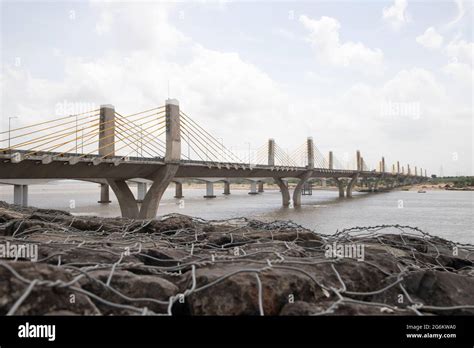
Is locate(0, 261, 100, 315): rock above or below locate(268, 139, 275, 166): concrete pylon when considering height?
below

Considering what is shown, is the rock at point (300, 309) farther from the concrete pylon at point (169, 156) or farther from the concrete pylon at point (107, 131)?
the concrete pylon at point (169, 156)

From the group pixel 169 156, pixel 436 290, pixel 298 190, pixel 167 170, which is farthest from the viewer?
pixel 298 190

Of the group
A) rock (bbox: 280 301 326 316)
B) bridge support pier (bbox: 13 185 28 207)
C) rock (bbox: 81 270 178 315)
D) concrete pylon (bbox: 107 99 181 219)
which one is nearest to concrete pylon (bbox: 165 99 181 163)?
concrete pylon (bbox: 107 99 181 219)

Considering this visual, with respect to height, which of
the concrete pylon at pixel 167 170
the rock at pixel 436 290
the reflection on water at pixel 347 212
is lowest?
the reflection on water at pixel 347 212

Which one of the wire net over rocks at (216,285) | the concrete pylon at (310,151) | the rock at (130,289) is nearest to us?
the wire net over rocks at (216,285)

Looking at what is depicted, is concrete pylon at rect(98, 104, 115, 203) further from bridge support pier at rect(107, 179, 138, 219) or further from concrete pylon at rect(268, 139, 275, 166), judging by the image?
concrete pylon at rect(268, 139, 275, 166)

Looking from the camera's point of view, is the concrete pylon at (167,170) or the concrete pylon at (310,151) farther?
the concrete pylon at (310,151)

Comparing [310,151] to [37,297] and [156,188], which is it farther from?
[37,297]

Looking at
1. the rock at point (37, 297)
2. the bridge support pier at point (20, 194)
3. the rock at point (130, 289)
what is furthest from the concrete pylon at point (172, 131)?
the bridge support pier at point (20, 194)

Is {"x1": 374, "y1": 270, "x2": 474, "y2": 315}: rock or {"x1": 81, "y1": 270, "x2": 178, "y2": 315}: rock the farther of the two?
{"x1": 374, "y1": 270, "x2": 474, "y2": 315}: rock

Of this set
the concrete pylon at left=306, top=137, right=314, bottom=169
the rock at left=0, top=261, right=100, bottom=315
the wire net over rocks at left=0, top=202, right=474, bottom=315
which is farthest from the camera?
the concrete pylon at left=306, top=137, right=314, bottom=169

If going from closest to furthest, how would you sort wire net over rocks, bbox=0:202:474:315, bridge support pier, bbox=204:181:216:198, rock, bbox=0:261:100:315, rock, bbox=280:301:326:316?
1. rock, bbox=0:261:100:315
2. wire net over rocks, bbox=0:202:474:315
3. rock, bbox=280:301:326:316
4. bridge support pier, bbox=204:181:216:198

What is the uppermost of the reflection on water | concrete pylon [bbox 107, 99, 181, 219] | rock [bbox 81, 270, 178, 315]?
concrete pylon [bbox 107, 99, 181, 219]

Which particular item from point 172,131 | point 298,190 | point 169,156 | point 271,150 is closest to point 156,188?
point 169,156
